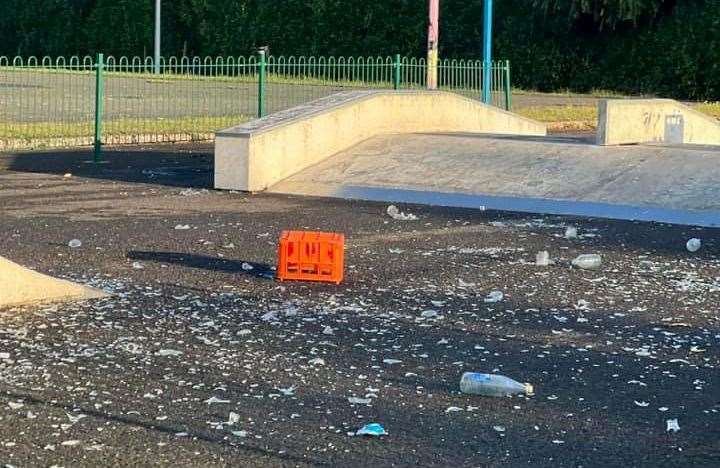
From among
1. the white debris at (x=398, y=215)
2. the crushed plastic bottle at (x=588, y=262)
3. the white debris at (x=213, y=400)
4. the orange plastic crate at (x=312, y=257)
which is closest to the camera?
the white debris at (x=213, y=400)

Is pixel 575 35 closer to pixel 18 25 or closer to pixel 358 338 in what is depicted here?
pixel 18 25

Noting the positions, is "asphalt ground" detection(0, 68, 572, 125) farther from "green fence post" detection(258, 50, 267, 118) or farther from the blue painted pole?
"green fence post" detection(258, 50, 267, 118)

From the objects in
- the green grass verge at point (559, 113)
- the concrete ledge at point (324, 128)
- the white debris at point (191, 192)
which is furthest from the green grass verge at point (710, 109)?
the white debris at point (191, 192)

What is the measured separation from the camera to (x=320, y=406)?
6.52m

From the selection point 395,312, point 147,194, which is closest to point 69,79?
point 147,194

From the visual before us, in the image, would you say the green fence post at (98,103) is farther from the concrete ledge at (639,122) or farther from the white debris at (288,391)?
the white debris at (288,391)

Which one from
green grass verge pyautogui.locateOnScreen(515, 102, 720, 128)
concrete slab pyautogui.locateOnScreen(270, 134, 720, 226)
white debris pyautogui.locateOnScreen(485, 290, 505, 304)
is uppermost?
green grass verge pyautogui.locateOnScreen(515, 102, 720, 128)

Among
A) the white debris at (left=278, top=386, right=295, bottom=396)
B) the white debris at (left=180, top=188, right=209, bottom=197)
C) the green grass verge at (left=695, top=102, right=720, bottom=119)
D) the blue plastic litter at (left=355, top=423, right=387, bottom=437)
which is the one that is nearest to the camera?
the blue plastic litter at (left=355, top=423, right=387, bottom=437)

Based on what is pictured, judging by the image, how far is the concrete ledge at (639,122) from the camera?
632 inches

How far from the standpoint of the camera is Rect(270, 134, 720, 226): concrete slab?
13836mm

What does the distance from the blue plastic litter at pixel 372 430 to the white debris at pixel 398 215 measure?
23.6ft

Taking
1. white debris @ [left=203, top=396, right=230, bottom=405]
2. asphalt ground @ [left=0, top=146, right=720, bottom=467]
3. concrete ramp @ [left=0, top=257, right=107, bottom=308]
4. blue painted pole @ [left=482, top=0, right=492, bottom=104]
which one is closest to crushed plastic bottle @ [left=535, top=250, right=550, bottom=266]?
asphalt ground @ [left=0, top=146, right=720, bottom=467]

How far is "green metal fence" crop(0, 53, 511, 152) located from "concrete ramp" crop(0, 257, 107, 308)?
9.74 metres

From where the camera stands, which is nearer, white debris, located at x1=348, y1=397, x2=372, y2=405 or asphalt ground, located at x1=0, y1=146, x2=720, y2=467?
asphalt ground, located at x1=0, y1=146, x2=720, y2=467
